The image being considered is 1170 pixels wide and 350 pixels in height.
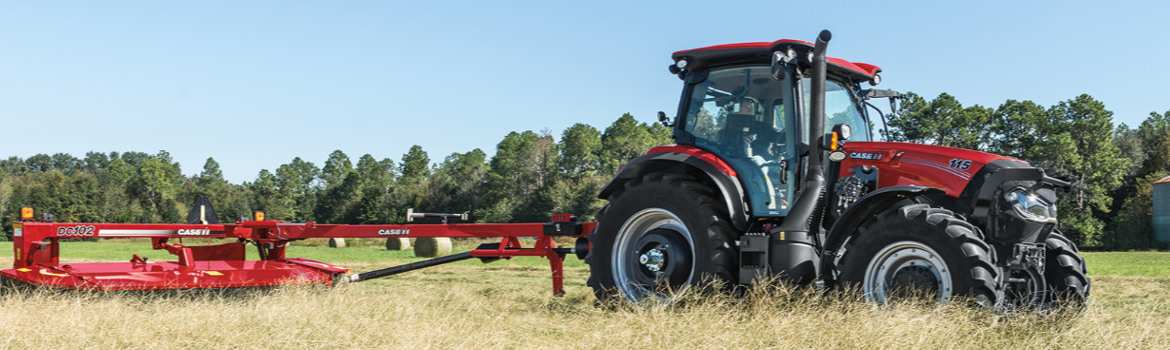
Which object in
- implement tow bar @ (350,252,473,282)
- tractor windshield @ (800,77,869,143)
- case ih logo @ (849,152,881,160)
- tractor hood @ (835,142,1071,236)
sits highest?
tractor windshield @ (800,77,869,143)

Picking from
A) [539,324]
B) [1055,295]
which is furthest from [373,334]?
[1055,295]

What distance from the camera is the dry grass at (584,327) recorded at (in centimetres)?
445

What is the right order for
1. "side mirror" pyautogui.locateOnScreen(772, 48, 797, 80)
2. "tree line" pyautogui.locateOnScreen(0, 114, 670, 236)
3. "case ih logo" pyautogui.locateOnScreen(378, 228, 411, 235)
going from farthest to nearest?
"tree line" pyautogui.locateOnScreen(0, 114, 670, 236)
"case ih logo" pyautogui.locateOnScreen(378, 228, 411, 235)
"side mirror" pyautogui.locateOnScreen(772, 48, 797, 80)

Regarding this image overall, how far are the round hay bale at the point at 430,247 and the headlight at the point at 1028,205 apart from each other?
66.8ft

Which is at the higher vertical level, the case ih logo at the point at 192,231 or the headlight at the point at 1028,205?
the headlight at the point at 1028,205

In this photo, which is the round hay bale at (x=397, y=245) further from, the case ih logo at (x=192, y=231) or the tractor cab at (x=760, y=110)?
the tractor cab at (x=760, y=110)

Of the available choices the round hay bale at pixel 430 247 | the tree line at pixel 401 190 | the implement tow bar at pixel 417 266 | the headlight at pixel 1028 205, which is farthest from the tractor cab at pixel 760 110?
the tree line at pixel 401 190

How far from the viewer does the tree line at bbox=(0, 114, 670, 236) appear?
5453 centimetres

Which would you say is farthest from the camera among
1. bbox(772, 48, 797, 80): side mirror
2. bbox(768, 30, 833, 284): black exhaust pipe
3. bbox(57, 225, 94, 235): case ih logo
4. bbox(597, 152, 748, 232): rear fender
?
bbox(57, 225, 94, 235): case ih logo

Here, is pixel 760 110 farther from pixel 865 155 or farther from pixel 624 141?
pixel 624 141

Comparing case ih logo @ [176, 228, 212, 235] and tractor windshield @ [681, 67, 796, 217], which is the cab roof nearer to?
tractor windshield @ [681, 67, 796, 217]

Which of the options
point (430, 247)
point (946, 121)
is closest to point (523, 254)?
point (430, 247)

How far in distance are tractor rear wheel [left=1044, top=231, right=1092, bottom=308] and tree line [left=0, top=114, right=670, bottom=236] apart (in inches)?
1627

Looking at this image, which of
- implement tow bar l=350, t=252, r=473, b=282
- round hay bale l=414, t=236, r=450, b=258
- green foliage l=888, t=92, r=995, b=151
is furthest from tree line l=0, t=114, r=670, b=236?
implement tow bar l=350, t=252, r=473, b=282
